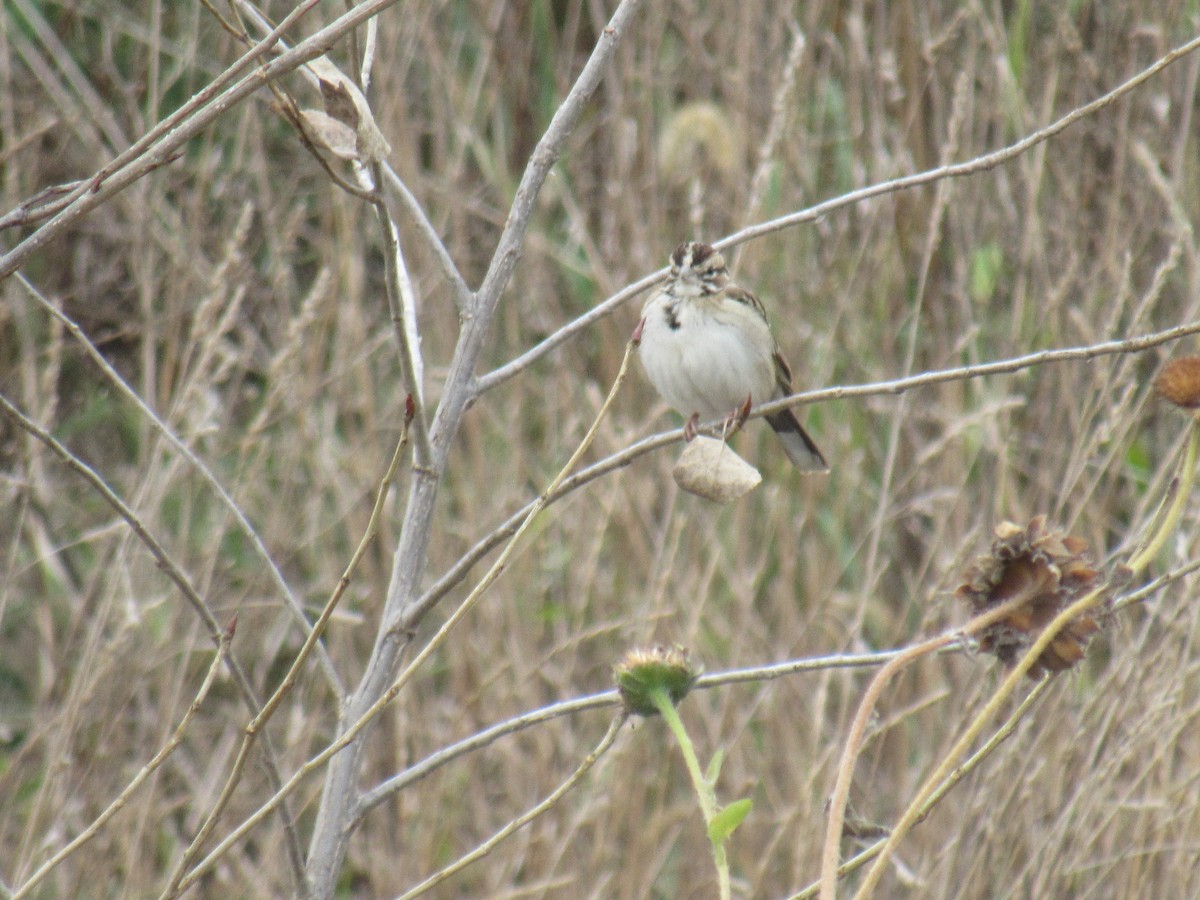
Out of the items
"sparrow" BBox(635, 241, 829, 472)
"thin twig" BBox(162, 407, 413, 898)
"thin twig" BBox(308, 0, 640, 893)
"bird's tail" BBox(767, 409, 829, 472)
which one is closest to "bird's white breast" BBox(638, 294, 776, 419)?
"sparrow" BBox(635, 241, 829, 472)

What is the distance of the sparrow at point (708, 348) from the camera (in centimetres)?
338

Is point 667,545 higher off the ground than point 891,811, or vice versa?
point 667,545

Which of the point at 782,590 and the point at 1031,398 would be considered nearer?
the point at 782,590

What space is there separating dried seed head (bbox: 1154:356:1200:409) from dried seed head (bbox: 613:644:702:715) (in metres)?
0.48

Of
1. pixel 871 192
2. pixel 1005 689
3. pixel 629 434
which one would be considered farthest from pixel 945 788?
pixel 629 434

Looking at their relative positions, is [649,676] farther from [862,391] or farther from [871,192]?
[871,192]

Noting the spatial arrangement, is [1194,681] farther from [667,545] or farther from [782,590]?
[667,545]

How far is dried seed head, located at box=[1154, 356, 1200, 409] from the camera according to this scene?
1.12 meters

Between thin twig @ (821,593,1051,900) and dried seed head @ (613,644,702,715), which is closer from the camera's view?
thin twig @ (821,593,1051,900)

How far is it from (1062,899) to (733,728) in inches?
34.4

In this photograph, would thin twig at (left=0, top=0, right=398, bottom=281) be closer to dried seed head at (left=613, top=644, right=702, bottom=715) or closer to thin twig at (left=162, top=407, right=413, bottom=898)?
thin twig at (left=162, top=407, right=413, bottom=898)

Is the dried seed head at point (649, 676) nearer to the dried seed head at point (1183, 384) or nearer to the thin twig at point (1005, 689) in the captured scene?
the thin twig at point (1005, 689)

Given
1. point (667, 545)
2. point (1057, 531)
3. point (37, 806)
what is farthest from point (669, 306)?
point (1057, 531)

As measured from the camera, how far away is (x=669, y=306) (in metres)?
3.41
